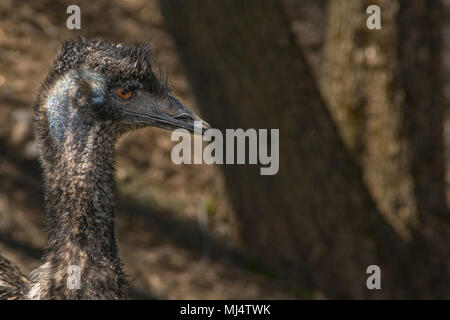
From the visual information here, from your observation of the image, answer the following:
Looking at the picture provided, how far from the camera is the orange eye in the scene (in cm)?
344

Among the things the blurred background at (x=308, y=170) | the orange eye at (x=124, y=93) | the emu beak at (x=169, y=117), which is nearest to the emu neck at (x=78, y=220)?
the orange eye at (x=124, y=93)

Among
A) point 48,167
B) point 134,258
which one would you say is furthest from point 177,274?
point 48,167

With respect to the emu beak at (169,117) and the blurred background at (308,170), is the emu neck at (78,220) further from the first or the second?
the blurred background at (308,170)

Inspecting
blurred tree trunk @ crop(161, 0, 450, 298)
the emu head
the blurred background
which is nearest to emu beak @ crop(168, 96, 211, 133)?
the emu head

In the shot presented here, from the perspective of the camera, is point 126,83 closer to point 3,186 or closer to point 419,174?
point 419,174

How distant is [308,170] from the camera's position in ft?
17.3

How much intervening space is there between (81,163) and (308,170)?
7.59ft

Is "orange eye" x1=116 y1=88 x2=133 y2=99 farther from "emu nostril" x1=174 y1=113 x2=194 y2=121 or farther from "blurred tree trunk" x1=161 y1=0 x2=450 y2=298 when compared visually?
"blurred tree trunk" x1=161 y1=0 x2=450 y2=298

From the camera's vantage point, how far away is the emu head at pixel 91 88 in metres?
3.31

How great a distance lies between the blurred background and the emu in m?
1.33

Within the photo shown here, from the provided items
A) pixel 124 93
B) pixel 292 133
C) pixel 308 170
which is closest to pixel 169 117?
pixel 124 93

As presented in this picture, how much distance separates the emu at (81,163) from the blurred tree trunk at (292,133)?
1.74 m

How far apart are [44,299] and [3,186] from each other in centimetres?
324

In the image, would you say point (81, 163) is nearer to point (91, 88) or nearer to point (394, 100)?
point (91, 88)
